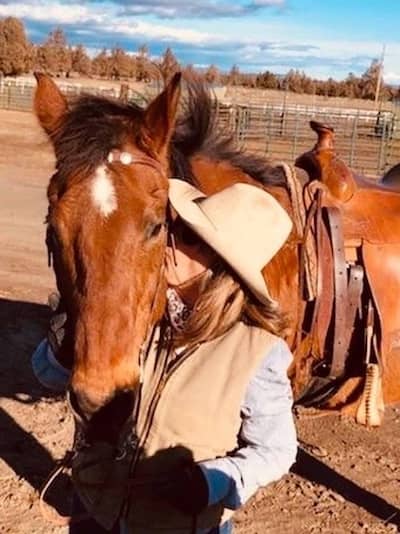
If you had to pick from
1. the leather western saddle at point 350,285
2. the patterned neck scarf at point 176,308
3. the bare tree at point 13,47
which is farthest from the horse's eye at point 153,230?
the bare tree at point 13,47

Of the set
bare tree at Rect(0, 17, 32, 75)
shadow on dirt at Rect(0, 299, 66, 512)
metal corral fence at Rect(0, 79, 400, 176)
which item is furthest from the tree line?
shadow on dirt at Rect(0, 299, 66, 512)

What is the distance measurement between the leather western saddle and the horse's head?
1033 millimetres

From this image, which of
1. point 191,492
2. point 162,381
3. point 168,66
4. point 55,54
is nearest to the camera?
point 191,492

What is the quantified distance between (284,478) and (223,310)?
2709 mm

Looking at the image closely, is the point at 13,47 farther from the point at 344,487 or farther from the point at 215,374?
the point at 215,374

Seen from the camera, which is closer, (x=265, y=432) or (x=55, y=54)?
(x=265, y=432)

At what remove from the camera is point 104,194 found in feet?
6.64

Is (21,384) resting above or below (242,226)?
below

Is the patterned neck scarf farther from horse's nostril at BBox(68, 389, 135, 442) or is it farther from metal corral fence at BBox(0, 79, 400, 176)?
metal corral fence at BBox(0, 79, 400, 176)

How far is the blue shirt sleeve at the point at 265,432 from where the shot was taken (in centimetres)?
195

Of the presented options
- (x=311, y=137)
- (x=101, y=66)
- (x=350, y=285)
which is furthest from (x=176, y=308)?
(x=101, y=66)

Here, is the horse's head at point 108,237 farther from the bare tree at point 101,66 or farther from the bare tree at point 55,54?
the bare tree at point 55,54

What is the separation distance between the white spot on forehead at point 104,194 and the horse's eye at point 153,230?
101 mm

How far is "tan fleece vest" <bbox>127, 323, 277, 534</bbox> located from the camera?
2029mm
